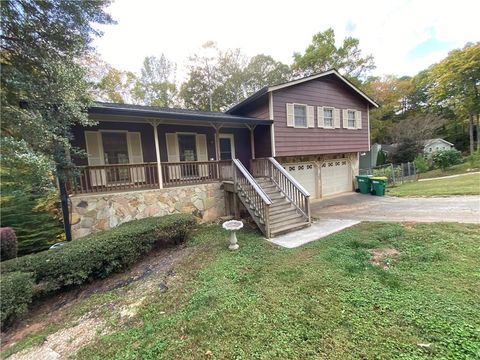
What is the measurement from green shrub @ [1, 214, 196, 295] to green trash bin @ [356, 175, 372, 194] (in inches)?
427

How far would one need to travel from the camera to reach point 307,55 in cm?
2027

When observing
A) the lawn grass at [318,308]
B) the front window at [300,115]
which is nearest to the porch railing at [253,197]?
the lawn grass at [318,308]

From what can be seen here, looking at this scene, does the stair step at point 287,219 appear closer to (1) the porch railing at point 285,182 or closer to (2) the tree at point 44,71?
(1) the porch railing at point 285,182

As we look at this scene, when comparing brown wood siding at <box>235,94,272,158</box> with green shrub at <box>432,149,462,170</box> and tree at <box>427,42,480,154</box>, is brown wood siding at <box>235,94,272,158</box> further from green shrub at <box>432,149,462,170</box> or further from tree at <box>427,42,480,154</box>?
tree at <box>427,42,480,154</box>

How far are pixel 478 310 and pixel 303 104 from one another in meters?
8.78

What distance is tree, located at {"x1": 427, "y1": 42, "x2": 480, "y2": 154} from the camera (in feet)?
73.8

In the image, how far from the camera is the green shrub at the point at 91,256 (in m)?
4.01

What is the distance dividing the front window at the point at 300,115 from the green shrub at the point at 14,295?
9.71m

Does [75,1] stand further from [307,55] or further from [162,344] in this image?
[307,55]

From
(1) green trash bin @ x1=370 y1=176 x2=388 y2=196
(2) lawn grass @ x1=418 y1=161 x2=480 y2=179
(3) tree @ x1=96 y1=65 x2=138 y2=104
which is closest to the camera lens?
(1) green trash bin @ x1=370 y1=176 x2=388 y2=196

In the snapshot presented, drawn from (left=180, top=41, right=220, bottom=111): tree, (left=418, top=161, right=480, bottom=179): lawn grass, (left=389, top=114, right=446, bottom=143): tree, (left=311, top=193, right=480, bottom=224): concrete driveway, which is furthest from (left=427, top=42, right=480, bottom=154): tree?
(left=180, top=41, right=220, bottom=111): tree

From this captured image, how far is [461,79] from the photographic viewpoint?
2381 cm

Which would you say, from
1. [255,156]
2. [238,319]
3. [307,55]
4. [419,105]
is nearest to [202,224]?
[255,156]

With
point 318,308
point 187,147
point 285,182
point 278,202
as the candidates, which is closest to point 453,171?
point 285,182
